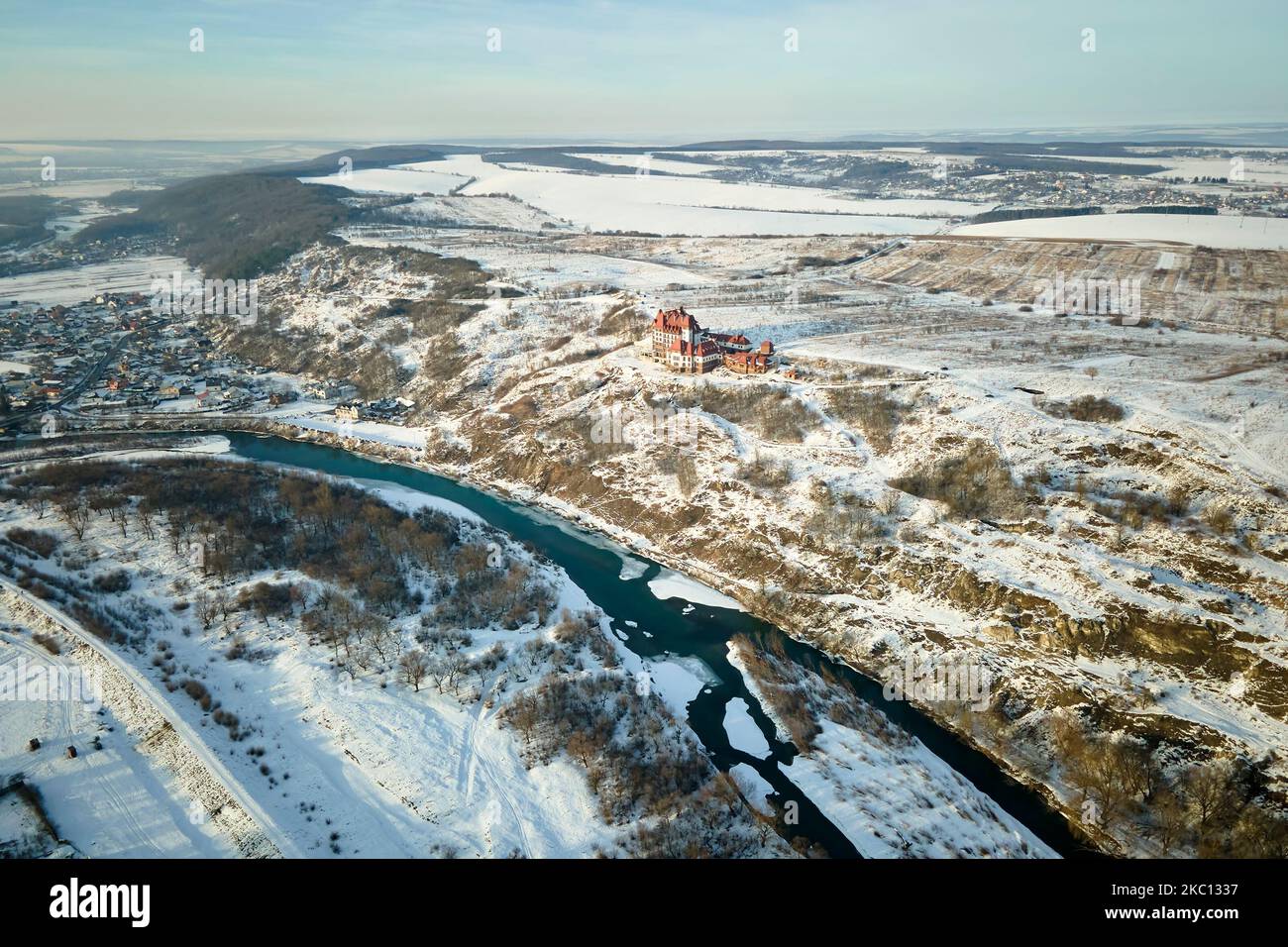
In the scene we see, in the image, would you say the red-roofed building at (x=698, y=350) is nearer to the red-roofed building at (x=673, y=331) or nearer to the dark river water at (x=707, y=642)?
the red-roofed building at (x=673, y=331)

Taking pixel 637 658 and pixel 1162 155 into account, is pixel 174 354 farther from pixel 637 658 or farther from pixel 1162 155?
pixel 1162 155

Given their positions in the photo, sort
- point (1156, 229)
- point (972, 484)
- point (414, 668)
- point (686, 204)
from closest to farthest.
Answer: point (414, 668) < point (972, 484) < point (1156, 229) < point (686, 204)

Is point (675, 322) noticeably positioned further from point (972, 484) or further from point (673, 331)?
point (972, 484)

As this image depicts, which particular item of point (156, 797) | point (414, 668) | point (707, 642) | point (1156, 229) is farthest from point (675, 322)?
point (1156, 229)

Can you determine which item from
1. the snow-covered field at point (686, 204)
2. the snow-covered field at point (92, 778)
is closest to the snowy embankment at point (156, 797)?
the snow-covered field at point (92, 778)

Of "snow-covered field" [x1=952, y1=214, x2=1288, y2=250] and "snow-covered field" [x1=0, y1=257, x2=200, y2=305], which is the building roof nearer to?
"snow-covered field" [x1=952, y1=214, x2=1288, y2=250]

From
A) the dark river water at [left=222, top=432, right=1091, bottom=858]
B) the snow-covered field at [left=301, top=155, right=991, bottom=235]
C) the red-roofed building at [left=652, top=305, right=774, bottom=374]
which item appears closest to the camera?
the dark river water at [left=222, top=432, right=1091, bottom=858]

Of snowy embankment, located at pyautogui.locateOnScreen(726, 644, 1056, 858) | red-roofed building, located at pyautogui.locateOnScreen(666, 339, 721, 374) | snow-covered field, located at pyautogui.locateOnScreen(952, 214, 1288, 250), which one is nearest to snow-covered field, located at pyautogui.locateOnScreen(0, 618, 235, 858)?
snowy embankment, located at pyautogui.locateOnScreen(726, 644, 1056, 858)

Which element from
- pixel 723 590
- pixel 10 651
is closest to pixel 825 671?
pixel 723 590
